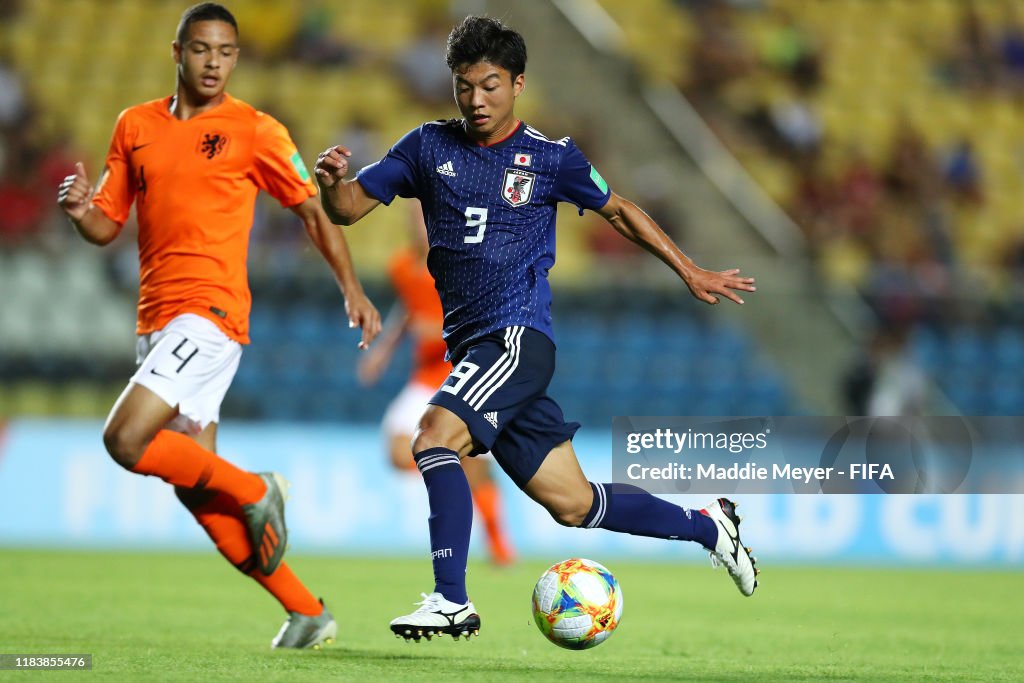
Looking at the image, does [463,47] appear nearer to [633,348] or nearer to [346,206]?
[346,206]

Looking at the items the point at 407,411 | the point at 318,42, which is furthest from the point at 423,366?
the point at 318,42

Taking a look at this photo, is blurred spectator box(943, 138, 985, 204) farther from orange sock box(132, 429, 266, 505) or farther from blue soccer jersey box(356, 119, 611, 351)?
orange sock box(132, 429, 266, 505)

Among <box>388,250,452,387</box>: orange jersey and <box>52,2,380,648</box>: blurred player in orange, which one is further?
<box>388,250,452,387</box>: orange jersey

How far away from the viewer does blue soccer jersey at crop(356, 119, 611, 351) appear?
497 cm

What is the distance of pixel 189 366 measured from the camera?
5207 mm

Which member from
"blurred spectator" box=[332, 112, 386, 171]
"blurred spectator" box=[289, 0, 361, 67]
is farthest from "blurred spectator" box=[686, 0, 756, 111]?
"blurred spectator" box=[289, 0, 361, 67]

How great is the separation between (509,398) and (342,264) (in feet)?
3.40

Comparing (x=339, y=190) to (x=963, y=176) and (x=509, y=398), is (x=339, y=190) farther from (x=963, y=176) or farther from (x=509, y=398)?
(x=963, y=176)

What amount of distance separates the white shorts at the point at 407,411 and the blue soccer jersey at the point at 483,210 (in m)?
4.63

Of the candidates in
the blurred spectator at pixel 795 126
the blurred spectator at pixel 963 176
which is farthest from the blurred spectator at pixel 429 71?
the blurred spectator at pixel 963 176

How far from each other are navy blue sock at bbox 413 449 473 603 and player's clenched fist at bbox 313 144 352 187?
0.98 meters

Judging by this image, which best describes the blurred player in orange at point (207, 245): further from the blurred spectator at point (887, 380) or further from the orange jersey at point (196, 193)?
the blurred spectator at point (887, 380)

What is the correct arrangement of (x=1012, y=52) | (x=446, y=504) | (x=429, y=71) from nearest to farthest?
(x=446, y=504) < (x=429, y=71) < (x=1012, y=52)

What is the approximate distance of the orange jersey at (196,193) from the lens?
17.6 feet
